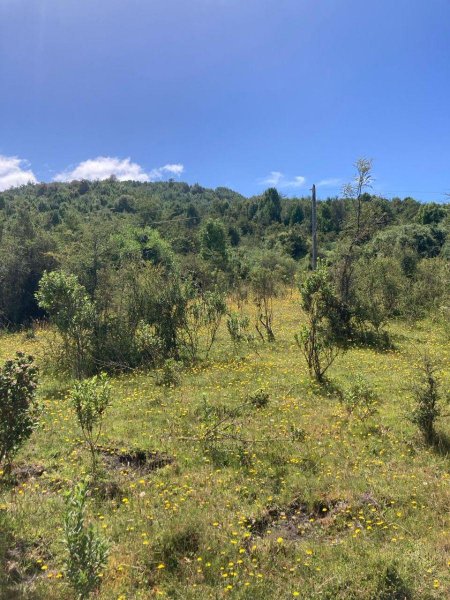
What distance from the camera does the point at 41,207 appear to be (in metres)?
63.4

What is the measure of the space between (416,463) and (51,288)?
298 inches

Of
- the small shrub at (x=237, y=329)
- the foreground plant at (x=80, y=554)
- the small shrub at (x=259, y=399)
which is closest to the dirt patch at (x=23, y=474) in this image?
the foreground plant at (x=80, y=554)

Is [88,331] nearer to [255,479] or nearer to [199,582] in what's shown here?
[255,479]

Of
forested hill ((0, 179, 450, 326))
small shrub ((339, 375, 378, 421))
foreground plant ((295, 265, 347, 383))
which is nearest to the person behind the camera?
small shrub ((339, 375, 378, 421))

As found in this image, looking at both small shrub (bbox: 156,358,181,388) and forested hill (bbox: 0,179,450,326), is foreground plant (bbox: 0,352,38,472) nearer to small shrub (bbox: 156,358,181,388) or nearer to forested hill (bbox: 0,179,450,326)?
small shrub (bbox: 156,358,181,388)

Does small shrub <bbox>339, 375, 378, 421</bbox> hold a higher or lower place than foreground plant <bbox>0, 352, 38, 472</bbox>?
lower

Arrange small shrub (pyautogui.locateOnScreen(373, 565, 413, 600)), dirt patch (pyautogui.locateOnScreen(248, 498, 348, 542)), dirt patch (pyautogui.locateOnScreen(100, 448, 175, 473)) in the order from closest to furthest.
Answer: small shrub (pyautogui.locateOnScreen(373, 565, 413, 600)), dirt patch (pyautogui.locateOnScreen(248, 498, 348, 542)), dirt patch (pyautogui.locateOnScreen(100, 448, 175, 473))

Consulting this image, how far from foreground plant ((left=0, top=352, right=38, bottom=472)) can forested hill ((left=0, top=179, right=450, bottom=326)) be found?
823 centimetres

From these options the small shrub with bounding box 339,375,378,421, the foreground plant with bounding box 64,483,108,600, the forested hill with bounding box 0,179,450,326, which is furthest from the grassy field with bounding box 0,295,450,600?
the forested hill with bounding box 0,179,450,326

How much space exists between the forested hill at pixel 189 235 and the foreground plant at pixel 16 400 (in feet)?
27.0

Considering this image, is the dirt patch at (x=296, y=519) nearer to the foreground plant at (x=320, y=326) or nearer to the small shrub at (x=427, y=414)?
the small shrub at (x=427, y=414)

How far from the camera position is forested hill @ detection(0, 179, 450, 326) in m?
17.1

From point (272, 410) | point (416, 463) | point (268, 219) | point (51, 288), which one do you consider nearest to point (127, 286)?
point (51, 288)

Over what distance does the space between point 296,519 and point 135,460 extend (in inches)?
87.5
